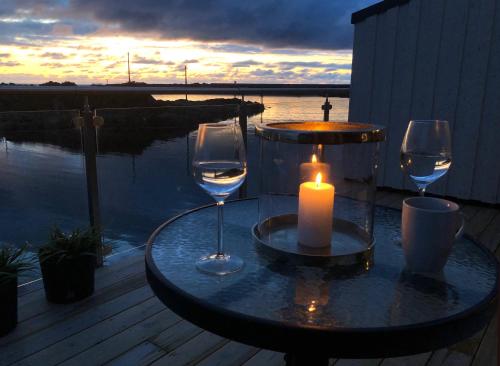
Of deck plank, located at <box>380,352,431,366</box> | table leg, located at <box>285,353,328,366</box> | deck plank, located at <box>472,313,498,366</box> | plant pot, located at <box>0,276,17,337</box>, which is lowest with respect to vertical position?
deck plank, located at <box>380,352,431,366</box>

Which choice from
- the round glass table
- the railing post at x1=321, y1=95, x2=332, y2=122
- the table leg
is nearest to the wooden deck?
the table leg

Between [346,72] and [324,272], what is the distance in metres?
4.13

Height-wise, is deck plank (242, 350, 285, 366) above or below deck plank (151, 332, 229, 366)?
below

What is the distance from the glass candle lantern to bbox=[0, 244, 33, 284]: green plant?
1365mm

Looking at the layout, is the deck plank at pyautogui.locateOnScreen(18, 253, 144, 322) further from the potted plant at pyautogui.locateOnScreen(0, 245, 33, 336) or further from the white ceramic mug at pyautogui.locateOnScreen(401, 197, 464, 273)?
the white ceramic mug at pyautogui.locateOnScreen(401, 197, 464, 273)

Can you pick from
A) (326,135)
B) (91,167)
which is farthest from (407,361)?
(91,167)

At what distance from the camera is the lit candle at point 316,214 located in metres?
0.86

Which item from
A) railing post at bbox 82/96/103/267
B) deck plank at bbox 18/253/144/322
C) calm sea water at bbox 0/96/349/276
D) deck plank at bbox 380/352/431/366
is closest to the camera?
deck plank at bbox 380/352/431/366

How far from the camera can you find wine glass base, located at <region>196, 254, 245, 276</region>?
2.60 feet

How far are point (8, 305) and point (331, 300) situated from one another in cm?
169

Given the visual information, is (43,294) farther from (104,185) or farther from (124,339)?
(104,185)

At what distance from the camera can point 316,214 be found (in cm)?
86

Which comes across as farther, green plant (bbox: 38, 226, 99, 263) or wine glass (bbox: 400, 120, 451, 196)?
green plant (bbox: 38, 226, 99, 263)

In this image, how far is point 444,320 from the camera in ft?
2.01
